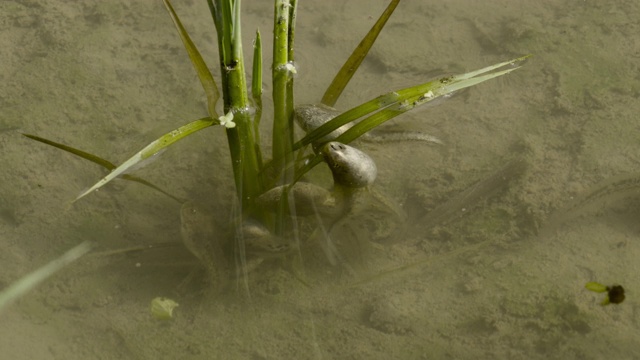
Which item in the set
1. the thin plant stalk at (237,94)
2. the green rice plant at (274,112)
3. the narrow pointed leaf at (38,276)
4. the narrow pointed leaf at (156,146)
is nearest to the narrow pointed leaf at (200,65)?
the green rice plant at (274,112)

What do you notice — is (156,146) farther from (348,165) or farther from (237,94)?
(348,165)

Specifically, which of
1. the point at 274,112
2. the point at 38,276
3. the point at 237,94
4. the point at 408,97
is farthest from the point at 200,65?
the point at 38,276

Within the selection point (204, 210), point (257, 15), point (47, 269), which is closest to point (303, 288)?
point (204, 210)

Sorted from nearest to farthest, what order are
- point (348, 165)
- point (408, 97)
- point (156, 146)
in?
point (156, 146) → point (408, 97) → point (348, 165)

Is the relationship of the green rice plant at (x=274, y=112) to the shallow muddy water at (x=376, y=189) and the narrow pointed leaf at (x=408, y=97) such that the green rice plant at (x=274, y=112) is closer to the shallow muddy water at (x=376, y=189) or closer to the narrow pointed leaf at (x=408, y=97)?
the narrow pointed leaf at (x=408, y=97)

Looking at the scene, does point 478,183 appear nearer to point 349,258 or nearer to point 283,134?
point 349,258

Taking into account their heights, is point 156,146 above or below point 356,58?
below
